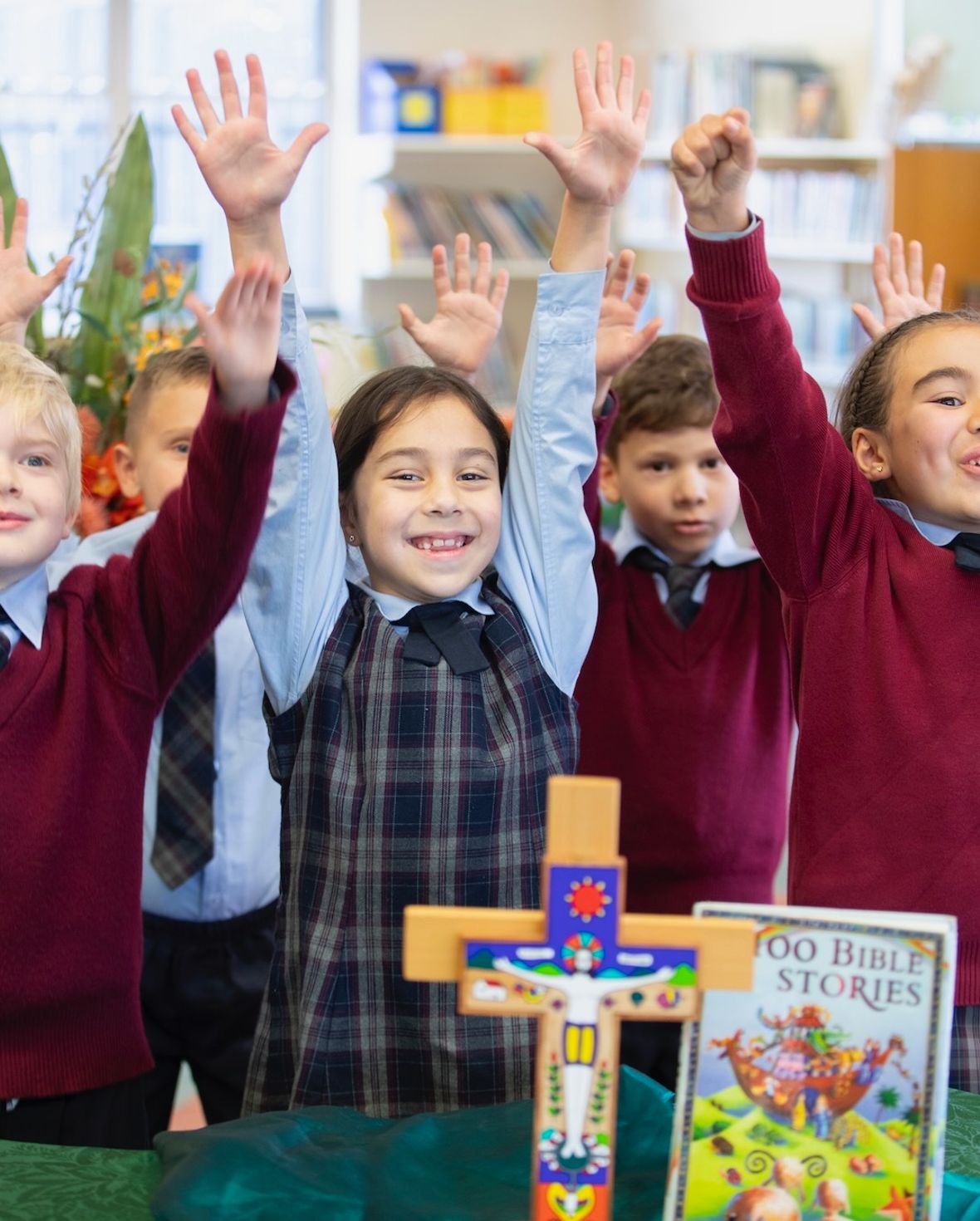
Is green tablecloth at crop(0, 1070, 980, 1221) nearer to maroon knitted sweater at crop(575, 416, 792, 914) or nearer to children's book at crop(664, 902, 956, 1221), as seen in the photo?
children's book at crop(664, 902, 956, 1221)

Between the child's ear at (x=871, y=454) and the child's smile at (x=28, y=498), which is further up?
the child's ear at (x=871, y=454)

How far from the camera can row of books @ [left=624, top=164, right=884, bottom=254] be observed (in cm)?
535

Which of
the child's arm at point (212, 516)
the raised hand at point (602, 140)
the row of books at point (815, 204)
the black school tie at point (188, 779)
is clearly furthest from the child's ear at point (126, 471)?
the row of books at point (815, 204)

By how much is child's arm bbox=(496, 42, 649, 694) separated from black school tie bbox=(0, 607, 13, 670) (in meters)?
0.46

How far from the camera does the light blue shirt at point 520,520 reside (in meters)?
1.32

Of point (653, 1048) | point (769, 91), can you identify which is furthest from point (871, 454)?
point (769, 91)

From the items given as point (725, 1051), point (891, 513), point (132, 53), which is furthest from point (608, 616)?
point (132, 53)

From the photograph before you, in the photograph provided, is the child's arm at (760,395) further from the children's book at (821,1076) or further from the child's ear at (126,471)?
the child's ear at (126,471)

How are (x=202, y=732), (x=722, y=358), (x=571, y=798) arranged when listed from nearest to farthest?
(x=571, y=798) < (x=722, y=358) < (x=202, y=732)

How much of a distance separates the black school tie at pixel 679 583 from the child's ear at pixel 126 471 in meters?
0.69

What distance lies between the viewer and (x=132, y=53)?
22.4ft

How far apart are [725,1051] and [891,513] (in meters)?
0.75

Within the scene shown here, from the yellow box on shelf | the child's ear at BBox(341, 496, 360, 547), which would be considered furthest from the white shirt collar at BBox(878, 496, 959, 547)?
the yellow box on shelf

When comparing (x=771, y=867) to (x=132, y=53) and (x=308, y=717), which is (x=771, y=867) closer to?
(x=308, y=717)
